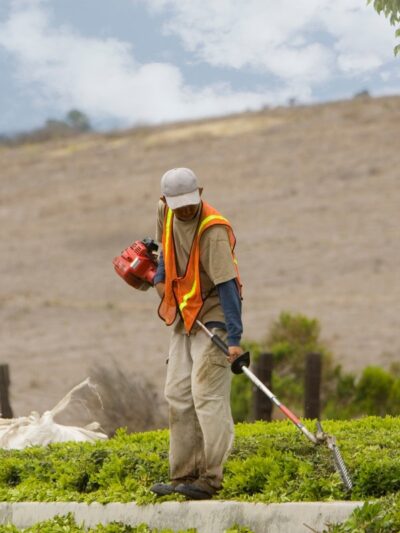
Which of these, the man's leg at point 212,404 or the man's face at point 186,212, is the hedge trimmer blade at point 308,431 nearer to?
the man's leg at point 212,404

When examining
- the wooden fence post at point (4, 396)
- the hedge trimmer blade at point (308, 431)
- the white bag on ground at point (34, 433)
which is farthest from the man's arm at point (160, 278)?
the wooden fence post at point (4, 396)

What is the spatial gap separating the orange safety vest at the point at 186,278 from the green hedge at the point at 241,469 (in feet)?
3.68

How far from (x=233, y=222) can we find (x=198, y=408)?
57.2 meters

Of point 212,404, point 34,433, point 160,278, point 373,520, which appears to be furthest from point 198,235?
point 34,433

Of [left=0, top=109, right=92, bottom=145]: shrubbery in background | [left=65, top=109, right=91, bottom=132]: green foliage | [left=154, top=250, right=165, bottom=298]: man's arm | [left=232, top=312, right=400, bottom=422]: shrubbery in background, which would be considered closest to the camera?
[left=154, top=250, right=165, bottom=298]: man's arm

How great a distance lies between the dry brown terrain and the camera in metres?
49.0

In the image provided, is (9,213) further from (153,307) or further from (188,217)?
(188,217)

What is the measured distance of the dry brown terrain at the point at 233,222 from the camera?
49000 mm

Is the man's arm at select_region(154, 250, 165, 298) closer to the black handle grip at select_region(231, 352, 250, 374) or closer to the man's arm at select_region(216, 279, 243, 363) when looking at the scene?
the man's arm at select_region(216, 279, 243, 363)

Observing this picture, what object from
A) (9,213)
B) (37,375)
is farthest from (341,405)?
(9,213)

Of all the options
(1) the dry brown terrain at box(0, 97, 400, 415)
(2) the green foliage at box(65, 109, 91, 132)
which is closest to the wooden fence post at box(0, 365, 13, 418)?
(1) the dry brown terrain at box(0, 97, 400, 415)

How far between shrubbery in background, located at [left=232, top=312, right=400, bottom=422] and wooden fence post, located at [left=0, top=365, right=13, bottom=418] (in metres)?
5.63

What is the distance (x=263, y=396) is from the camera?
18250 millimetres

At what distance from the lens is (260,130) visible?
84.3 meters
